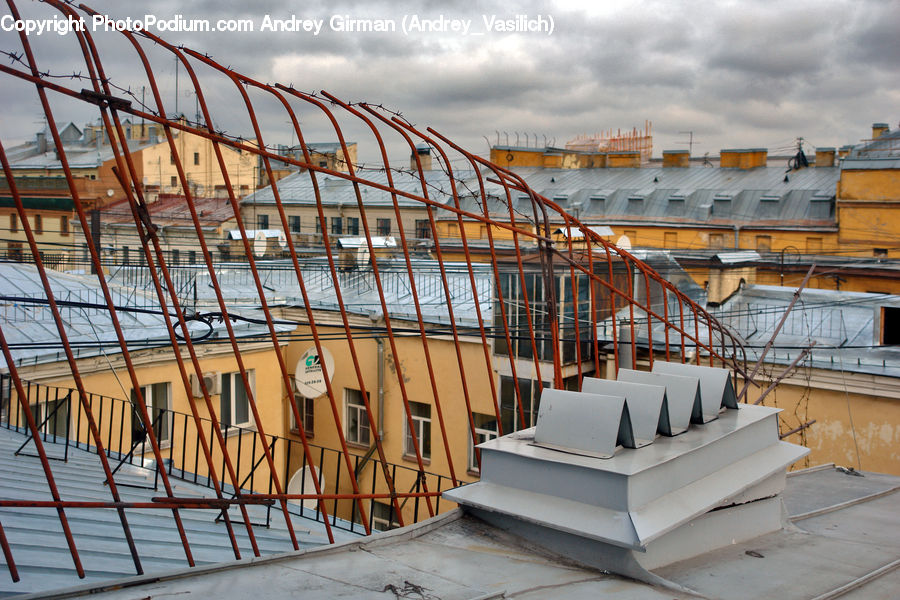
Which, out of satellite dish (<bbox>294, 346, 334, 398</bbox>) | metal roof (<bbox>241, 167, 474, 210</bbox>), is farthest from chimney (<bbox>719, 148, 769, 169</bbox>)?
satellite dish (<bbox>294, 346, 334, 398</bbox>)

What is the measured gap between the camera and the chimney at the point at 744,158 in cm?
3133

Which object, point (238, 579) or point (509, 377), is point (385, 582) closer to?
point (238, 579)

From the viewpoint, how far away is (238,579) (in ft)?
9.98

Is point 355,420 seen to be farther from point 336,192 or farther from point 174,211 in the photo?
point 336,192

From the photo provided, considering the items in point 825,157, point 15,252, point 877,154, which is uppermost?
point 825,157

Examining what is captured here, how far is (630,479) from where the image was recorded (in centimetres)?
344

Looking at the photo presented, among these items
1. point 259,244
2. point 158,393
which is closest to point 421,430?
point 158,393

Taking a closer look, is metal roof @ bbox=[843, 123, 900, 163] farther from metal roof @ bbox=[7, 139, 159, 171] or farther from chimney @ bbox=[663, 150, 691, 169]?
metal roof @ bbox=[7, 139, 159, 171]

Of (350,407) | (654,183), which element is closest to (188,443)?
(350,407)

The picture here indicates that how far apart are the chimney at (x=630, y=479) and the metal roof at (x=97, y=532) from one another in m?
1.38

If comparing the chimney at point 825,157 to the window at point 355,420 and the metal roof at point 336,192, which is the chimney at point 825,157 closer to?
the metal roof at point 336,192

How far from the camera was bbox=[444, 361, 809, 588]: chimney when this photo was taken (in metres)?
3.49

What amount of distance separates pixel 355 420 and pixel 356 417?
0.29 feet

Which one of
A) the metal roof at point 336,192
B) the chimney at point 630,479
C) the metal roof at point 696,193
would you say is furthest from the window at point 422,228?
the chimney at point 630,479
